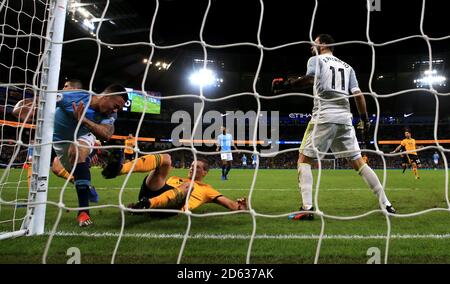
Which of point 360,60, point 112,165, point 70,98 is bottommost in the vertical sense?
point 112,165

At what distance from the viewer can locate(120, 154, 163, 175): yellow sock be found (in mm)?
3117

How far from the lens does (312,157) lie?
136 inches

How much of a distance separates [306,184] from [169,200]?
1.50 metres

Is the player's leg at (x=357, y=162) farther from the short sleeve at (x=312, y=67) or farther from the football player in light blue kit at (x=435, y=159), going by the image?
the football player in light blue kit at (x=435, y=159)

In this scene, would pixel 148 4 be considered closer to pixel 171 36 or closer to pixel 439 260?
pixel 171 36

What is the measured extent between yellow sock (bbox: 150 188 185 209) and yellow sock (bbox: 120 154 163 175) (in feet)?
0.99

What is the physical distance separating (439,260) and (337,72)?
2098 millimetres

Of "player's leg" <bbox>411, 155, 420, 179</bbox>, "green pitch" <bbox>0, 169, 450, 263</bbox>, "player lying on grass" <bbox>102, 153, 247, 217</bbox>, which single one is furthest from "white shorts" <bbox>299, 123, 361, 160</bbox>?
"player's leg" <bbox>411, 155, 420, 179</bbox>

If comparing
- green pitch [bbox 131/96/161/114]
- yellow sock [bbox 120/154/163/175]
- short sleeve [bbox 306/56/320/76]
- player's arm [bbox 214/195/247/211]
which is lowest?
player's arm [bbox 214/195/247/211]

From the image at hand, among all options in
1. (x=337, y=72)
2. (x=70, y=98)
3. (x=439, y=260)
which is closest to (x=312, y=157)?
(x=337, y=72)

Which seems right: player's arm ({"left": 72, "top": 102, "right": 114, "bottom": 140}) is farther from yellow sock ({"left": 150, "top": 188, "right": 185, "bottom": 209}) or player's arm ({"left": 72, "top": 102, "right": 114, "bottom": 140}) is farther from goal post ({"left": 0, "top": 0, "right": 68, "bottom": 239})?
yellow sock ({"left": 150, "top": 188, "right": 185, "bottom": 209})

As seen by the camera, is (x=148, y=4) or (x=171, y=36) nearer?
(x=148, y=4)

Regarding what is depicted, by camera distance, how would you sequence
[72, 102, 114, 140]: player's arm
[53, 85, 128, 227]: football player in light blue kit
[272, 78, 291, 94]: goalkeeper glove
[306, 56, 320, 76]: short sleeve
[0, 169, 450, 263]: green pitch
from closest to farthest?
[0, 169, 450, 263]: green pitch
[72, 102, 114, 140]: player's arm
[53, 85, 128, 227]: football player in light blue kit
[272, 78, 291, 94]: goalkeeper glove
[306, 56, 320, 76]: short sleeve
